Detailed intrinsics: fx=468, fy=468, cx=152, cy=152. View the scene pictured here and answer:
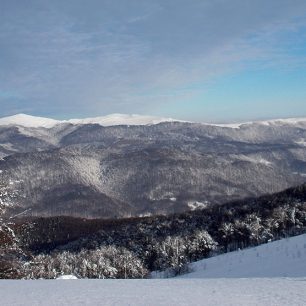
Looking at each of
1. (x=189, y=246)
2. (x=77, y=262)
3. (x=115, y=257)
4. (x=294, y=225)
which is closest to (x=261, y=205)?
(x=294, y=225)
